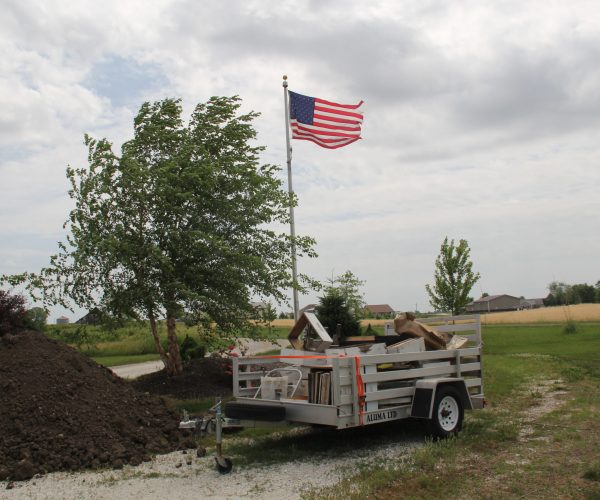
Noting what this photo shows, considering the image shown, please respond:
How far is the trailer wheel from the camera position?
863cm

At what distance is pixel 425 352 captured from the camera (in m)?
9.12

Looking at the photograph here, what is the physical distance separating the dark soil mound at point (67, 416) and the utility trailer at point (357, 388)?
1475mm

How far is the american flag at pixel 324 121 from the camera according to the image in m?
19.3

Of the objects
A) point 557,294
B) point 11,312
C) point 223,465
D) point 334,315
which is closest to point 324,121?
point 334,315

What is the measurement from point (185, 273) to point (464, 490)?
375 inches

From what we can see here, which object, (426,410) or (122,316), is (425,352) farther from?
(122,316)

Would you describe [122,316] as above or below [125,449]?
above

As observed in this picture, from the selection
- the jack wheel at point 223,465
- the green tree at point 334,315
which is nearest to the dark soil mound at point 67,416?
the jack wheel at point 223,465

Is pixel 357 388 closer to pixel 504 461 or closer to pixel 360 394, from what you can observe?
pixel 360 394

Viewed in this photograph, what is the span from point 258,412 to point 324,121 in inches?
505

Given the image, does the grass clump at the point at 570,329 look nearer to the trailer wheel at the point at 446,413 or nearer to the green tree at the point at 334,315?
the green tree at the point at 334,315

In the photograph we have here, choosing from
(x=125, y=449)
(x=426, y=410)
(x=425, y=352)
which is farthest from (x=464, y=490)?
(x=125, y=449)

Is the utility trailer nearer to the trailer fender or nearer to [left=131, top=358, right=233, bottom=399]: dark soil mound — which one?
the trailer fender

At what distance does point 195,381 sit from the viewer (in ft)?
49.1
